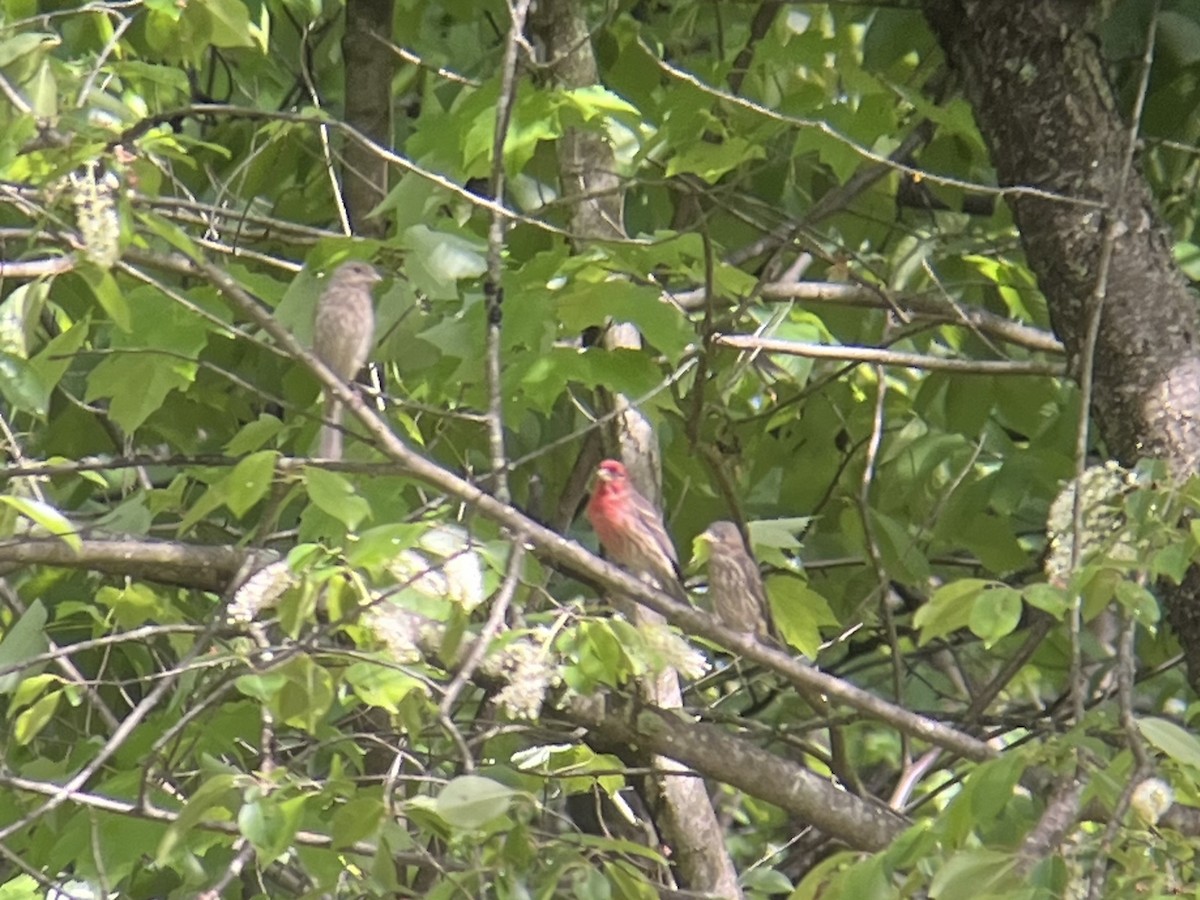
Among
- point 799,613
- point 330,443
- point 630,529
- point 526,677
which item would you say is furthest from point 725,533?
point 526,677

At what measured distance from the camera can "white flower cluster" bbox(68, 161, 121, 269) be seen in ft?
Result: 9.02

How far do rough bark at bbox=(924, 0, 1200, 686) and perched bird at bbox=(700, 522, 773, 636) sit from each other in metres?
1.41

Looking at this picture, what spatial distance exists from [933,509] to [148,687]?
2438 mm

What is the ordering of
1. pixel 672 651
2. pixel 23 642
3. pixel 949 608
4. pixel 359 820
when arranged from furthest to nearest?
pixel 23 642 < pixel 672 651 < pixel 949 608 < pixel 359 820

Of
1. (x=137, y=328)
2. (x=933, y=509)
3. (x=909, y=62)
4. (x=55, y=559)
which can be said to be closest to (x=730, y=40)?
(x=909, y=62)

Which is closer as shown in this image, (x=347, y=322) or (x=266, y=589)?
(x=266, y=589)

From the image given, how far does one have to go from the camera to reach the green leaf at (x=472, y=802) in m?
2.81

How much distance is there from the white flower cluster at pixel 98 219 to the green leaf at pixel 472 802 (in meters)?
0.98

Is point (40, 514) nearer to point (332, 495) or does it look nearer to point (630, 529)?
point (332, 495)

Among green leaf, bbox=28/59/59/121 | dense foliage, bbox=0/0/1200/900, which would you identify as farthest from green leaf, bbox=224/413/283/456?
green leaf, bbox=28/59/59/121

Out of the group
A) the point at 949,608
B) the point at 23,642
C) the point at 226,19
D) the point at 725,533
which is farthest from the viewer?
the point at 725,533

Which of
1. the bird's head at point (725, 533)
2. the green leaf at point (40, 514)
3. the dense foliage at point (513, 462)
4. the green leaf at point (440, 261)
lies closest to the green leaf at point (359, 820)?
the dense foliage at point (513, 462)

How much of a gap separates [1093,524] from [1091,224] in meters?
1.29

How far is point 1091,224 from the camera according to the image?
14.0 feet
